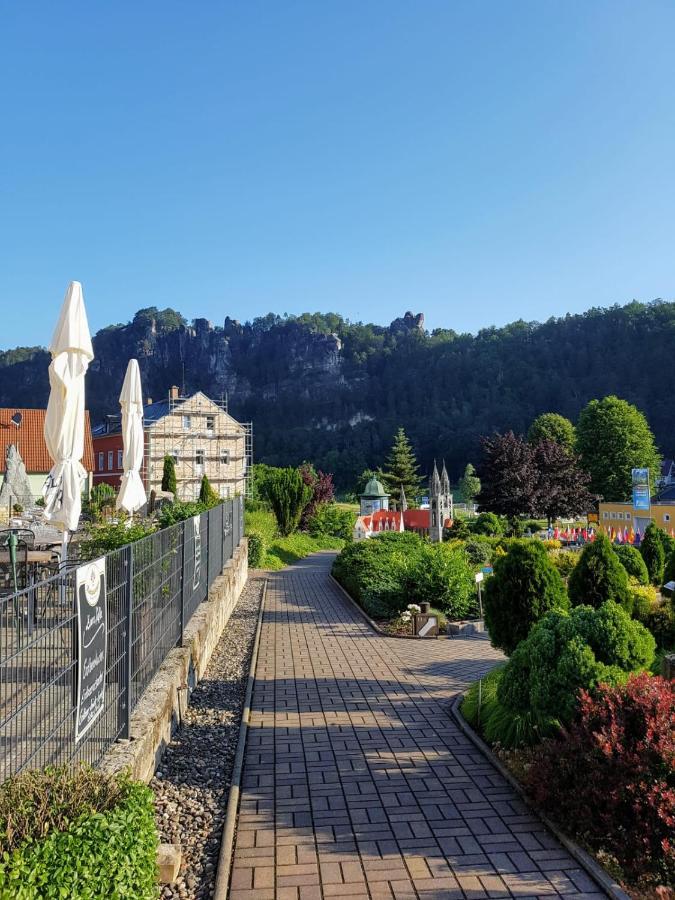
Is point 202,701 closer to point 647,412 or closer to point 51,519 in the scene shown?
point 51,519

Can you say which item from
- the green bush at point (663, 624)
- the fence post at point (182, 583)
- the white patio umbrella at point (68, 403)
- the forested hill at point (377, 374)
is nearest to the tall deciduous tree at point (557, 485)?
the green bush at point (663, 624)

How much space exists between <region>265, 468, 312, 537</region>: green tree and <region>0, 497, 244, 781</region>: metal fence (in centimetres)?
2257

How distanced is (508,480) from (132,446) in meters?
23.3

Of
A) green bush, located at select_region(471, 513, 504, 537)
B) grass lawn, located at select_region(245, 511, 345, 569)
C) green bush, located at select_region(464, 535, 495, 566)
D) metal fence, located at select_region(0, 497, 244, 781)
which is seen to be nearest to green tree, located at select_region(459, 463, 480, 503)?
green bush, located at select_region(471, 513, 504, 537)

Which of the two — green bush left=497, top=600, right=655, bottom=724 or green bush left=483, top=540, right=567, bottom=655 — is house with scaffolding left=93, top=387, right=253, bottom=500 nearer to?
green bush left=483, top=540, right=567, bottom=655

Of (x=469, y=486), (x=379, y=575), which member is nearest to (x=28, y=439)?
(x=379, y=575)

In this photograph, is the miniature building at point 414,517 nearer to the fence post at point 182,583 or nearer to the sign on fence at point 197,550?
the sign on fence at point 197,550

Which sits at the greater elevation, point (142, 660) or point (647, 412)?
point (647, 412)

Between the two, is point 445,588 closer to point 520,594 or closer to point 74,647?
point 520,594

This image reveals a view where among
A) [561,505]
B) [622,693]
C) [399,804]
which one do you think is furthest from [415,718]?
[561,505]

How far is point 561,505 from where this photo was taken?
108ft

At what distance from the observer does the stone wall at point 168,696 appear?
4363mm

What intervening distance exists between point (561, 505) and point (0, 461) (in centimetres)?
3141

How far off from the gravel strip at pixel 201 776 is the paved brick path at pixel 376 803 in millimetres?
189
